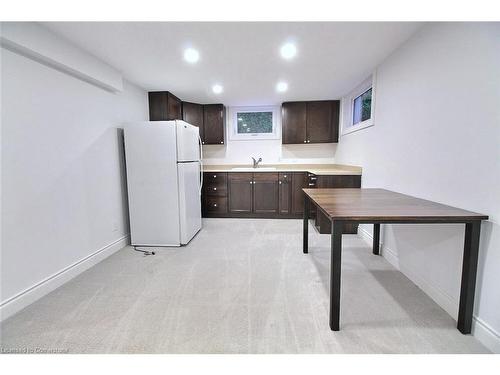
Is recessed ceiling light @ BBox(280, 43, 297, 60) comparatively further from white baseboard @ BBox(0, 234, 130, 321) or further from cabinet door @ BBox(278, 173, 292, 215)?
white baseboard @ BBox(0, 234, 130, 321)

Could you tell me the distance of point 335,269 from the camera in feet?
4.64

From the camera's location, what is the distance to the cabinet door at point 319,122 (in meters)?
4.23

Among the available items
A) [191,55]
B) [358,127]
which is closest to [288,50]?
[191,55]

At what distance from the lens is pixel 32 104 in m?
1.83

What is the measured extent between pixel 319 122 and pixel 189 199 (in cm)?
277

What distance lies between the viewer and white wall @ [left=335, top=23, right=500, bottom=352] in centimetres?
131

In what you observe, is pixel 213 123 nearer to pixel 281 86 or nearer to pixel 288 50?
pixel 281 86

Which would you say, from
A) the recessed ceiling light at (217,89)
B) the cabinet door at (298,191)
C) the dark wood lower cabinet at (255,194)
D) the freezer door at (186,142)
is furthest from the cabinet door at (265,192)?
the recessed ceiling light at (217,89)

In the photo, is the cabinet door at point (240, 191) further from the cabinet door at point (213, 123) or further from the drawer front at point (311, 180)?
the drawer front at point (311, 180)

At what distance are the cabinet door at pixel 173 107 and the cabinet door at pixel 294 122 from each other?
189cm

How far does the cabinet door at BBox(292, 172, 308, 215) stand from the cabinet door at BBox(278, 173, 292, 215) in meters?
0.07

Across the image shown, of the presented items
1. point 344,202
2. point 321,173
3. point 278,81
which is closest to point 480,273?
point 344,202
